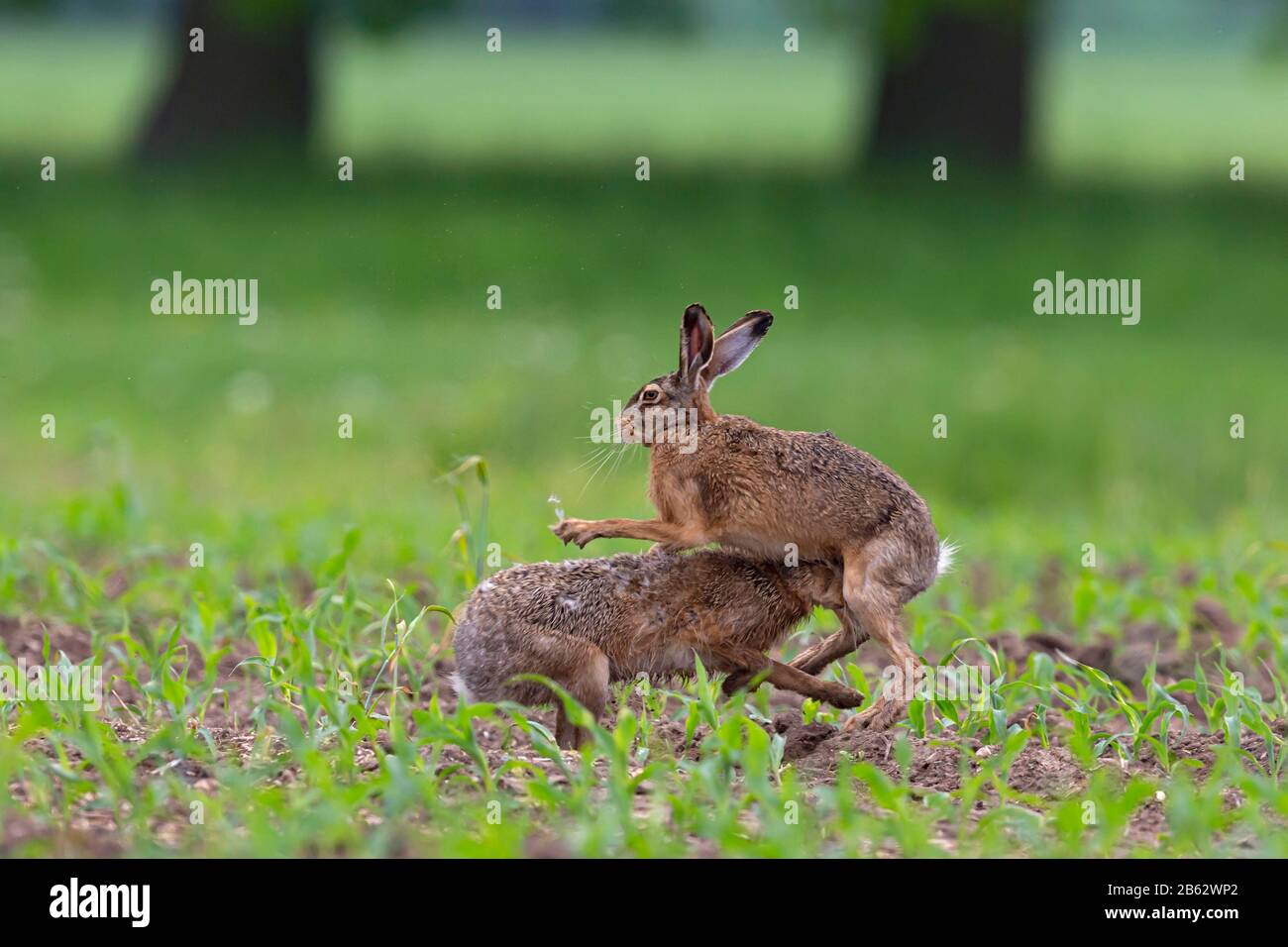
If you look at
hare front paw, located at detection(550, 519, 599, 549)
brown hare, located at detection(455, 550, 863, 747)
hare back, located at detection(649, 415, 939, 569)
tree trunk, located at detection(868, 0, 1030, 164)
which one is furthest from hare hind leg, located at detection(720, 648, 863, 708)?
tree trunk, located at detection(868, 0, 1030, 164)

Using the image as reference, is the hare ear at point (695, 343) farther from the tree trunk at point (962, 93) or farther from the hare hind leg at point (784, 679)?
the tree trunk at point (962, 93)

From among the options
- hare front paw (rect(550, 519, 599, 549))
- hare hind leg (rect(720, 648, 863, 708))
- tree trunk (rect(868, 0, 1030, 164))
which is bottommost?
hare hind leg (rect(720, 648, 863, 708))

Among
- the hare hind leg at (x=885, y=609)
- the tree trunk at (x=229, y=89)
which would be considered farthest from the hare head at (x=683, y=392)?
the tree trunk at (x=229, y=89)

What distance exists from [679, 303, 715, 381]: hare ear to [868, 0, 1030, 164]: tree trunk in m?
17.6

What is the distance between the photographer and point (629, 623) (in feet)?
20.3

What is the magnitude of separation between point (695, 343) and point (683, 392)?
19cm

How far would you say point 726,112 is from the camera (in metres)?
34.3

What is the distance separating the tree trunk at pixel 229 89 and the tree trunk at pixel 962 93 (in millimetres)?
7550

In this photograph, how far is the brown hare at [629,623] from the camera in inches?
237

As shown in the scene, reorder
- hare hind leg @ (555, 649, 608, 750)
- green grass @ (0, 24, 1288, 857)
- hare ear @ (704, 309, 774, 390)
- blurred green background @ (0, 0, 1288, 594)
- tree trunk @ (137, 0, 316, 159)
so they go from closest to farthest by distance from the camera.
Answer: green grass @ (0, 24, 1288, 857), hare hind leg @ (555, 649, 608, 750), hare ear @ (704, 309, 774, 390), blurred green background @ (0, 0, 1288, 594), tree trunk @ (137, 0, 316, 159)

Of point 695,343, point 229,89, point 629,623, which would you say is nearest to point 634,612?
point 629,623

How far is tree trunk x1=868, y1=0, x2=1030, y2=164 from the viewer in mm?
23516

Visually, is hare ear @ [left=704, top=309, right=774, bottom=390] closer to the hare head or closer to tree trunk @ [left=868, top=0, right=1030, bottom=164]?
the hare head
